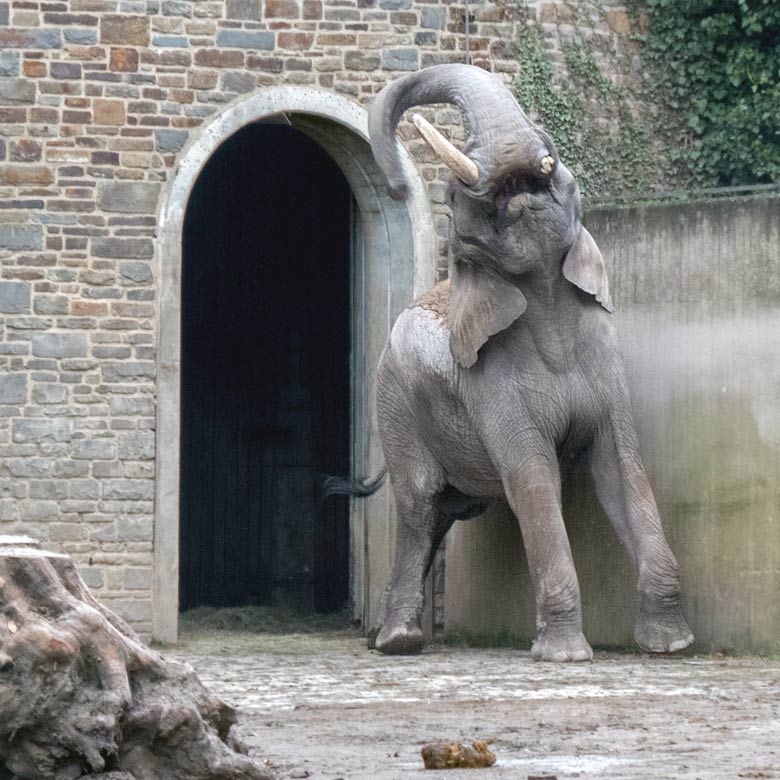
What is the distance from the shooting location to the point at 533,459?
10.8 meters

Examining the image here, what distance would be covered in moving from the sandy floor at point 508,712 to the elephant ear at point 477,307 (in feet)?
5.57

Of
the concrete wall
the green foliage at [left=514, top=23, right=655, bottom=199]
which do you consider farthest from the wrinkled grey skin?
the green foliage at [left=514, top=23, right=655, bottom=199]

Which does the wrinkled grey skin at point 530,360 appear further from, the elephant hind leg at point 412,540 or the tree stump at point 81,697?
the tree stump at point 81,697

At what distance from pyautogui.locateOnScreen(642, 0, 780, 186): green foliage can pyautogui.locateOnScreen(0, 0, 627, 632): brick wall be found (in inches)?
112

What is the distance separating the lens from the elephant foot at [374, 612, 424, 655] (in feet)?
38.0

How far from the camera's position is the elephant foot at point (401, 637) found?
11.6 meters

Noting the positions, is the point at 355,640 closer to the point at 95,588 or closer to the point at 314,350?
the point at 95,588

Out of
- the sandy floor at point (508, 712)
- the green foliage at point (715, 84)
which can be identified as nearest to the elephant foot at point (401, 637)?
the sandy floor at point (508, 712)

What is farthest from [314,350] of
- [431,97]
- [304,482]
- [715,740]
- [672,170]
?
[715,740]

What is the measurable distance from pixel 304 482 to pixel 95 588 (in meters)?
4.50

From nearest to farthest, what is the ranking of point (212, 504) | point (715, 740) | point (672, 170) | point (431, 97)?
point (715, 740) < point (431, 97) < point (672, 170) < point (212, 504)

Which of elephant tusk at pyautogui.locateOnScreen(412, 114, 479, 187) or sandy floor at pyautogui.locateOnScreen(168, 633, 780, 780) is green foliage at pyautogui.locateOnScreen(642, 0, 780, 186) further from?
sandy floor at pyautogui.locateOnScreen(168, 633, 780, 780)

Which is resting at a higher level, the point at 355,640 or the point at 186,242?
the point at 186,242

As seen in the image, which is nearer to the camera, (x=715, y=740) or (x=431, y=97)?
(x=715, y=740)
